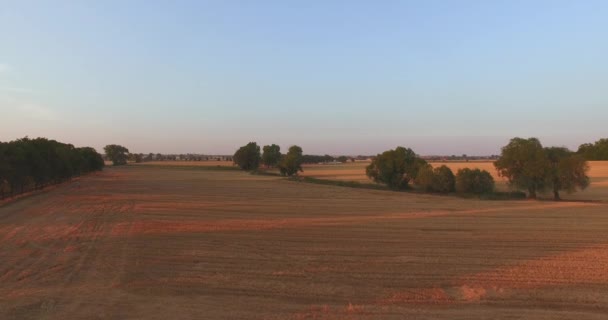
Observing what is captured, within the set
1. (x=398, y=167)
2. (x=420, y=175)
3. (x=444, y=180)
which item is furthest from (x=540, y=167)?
(x=398, y=167)

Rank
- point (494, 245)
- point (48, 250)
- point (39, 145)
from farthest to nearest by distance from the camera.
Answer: point (39, 145) < point (494, 245) < point (48, 250)

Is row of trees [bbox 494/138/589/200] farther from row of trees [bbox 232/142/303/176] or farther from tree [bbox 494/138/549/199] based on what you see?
row of trees [bbox 232/142/303/176]

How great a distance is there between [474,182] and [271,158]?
73.3m

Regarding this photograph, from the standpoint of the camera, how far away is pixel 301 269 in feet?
38.1

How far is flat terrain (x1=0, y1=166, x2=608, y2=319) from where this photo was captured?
826 centimetres

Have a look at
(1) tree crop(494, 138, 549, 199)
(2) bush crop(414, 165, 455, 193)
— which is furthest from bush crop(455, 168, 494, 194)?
(1) tree crop(494, 138, 549, 199)

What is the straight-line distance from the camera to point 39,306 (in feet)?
27.3

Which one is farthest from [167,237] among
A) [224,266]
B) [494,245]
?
[494,245]

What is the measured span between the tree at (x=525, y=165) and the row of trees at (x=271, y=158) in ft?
166

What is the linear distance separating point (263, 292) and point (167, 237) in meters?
8.99

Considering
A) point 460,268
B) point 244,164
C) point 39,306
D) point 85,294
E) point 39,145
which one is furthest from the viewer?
point 244,164

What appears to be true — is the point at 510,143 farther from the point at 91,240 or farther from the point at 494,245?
the point at 91,240

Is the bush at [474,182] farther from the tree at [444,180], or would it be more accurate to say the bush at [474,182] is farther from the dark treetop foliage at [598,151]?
the dark treetop foliage at [598,151]

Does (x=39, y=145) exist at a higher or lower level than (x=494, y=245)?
higher
